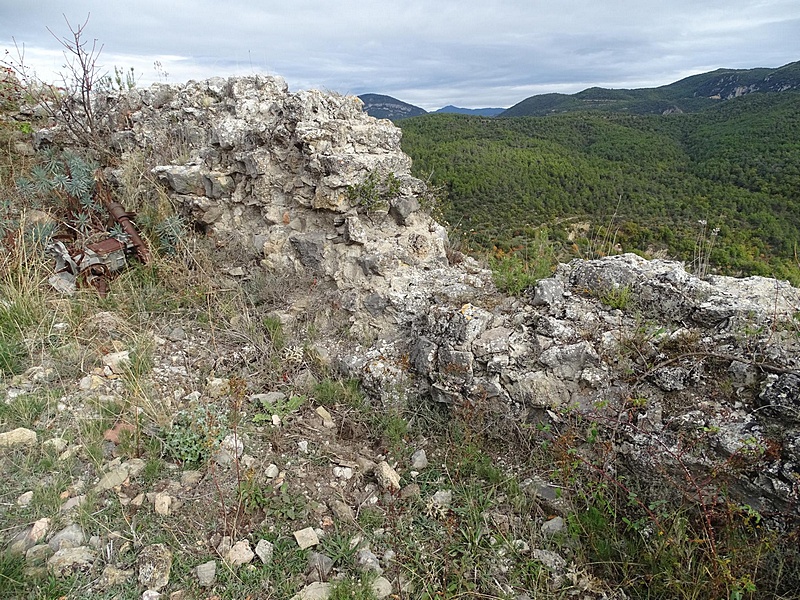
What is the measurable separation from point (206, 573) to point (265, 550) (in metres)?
0.26

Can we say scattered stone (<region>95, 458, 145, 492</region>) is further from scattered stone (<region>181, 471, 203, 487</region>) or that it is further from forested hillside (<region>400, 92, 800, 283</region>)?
forested hillside (<region>400, 92, 800, 283</region>)

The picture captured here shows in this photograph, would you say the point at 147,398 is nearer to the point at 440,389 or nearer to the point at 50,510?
the point at 50,510

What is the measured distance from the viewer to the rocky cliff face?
2262 millimetres

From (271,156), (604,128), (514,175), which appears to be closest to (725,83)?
(604,128)

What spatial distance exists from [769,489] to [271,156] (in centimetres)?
415

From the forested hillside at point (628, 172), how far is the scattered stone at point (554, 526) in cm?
398

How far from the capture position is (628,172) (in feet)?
96.5

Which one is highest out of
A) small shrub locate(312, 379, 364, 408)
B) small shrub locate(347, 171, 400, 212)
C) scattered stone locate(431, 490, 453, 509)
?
small shrub locate(347, 171, 400, 212)

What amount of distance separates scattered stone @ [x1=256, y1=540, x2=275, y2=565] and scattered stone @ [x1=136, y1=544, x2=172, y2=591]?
14.7 inches

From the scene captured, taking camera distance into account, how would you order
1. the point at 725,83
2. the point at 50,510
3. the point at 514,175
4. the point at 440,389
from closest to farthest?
the point at 50,510, the point at 440,389, the point at 514,175, the point at 725,83

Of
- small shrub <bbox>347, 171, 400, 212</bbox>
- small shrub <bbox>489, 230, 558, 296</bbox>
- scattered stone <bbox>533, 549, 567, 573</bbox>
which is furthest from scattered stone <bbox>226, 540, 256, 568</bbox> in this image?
small shrub <bbox>347, 171, 400, 212</bbox>

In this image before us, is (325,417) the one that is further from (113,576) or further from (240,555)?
(113,576)

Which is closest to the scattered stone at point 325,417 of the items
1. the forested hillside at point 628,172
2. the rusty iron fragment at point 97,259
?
the rusty iron fragment at point 97,259

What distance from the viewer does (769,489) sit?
2018 millimetres
